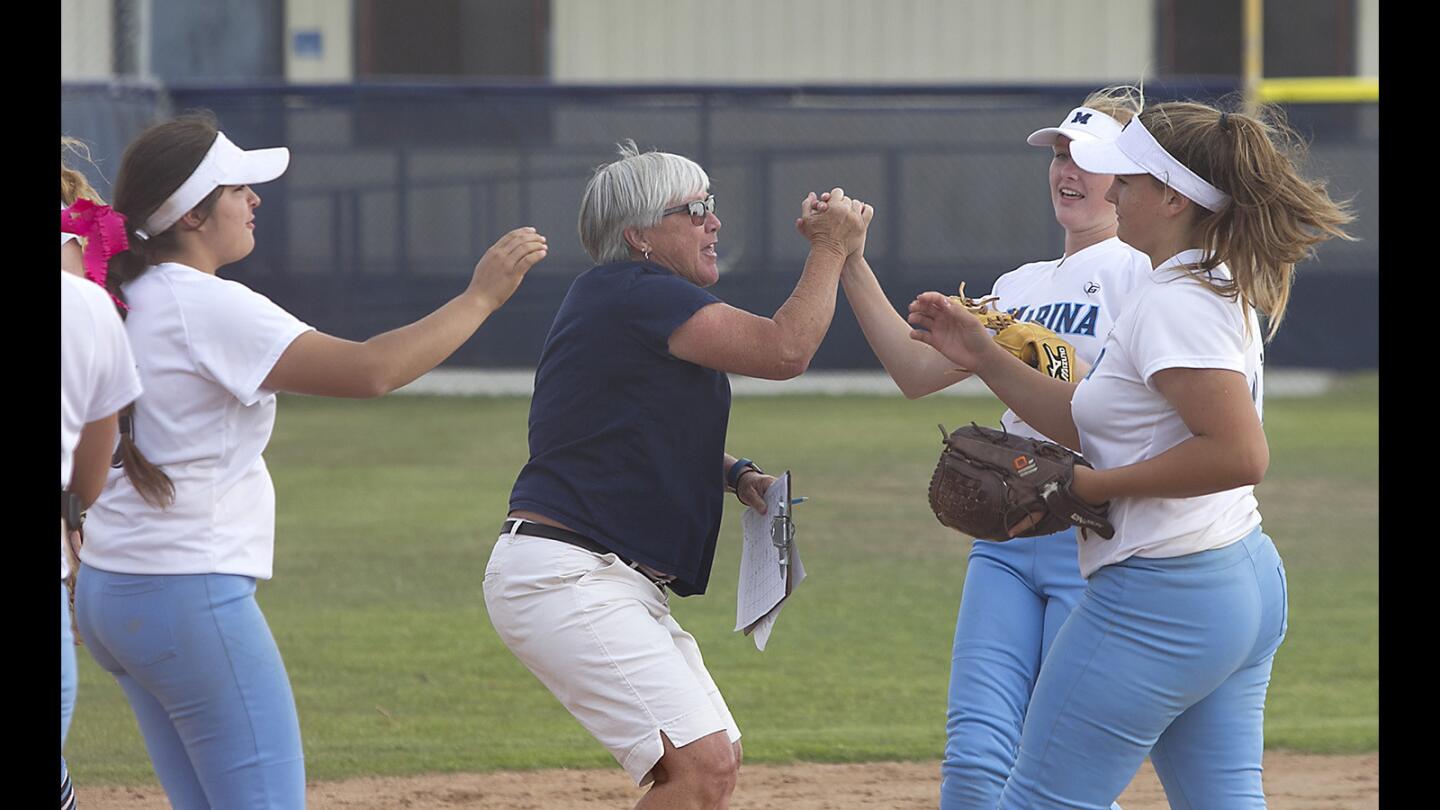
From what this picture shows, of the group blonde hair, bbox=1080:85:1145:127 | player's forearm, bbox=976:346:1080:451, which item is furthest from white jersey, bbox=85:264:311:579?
blonde hair, bbox=1080:85:1145:127

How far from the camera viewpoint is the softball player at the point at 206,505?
3.13 metres

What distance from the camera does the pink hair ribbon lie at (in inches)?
127

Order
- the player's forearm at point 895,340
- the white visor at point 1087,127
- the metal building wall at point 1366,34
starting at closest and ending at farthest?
1. the white visor at point 1087,127
2. the player's forearm at point 895,340
3. the metal building wall at point 1366,34

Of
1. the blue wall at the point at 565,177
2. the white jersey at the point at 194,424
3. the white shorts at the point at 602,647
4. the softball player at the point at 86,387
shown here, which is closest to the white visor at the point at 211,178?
the white jersey at the point at 194,424

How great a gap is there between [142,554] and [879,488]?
8.16 m

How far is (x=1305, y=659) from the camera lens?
707 centimetres

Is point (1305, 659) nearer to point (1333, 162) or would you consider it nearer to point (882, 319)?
point (882, 319)

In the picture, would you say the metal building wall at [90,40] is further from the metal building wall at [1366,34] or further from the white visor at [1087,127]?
the metal building wall at [1366,34]

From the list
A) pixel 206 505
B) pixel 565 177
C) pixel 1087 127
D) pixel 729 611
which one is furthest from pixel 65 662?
pixel 565 177

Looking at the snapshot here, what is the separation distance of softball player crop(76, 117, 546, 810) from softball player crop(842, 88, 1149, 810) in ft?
4.80

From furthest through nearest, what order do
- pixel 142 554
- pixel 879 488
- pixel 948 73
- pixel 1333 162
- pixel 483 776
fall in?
pixel 948 73
pixel 1333 162
pixel 879 488
pixel 483 776
pixel 142 554

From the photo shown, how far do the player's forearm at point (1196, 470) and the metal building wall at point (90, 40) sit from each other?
13.8 meters

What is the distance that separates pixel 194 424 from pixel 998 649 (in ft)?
6.26

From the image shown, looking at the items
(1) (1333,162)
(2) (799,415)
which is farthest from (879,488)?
(1) (1333,162)
